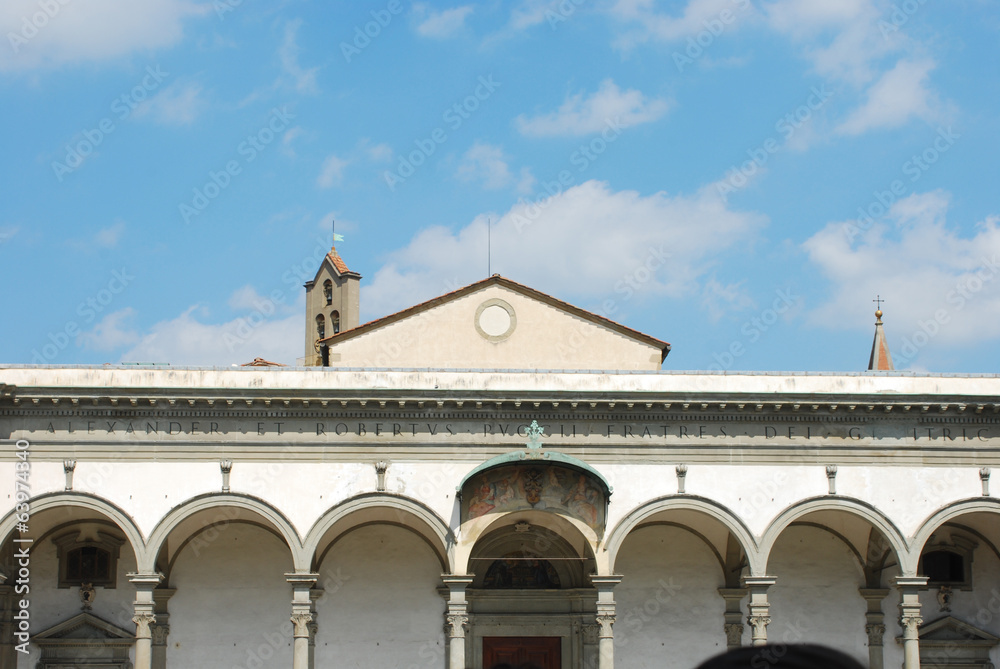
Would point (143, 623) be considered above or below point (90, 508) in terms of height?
below

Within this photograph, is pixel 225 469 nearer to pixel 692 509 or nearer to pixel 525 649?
pixel 525 649

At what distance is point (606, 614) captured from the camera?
20.8 metres

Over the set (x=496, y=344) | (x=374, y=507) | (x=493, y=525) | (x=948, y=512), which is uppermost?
(x=496, y=344)

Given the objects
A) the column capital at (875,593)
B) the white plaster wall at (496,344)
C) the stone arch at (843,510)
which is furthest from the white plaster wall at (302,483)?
the column capital at (875,593)

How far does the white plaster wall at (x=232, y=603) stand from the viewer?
73.2 feet

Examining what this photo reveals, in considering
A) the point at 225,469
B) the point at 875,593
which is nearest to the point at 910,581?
the point at 875,593

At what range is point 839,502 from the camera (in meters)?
21.2

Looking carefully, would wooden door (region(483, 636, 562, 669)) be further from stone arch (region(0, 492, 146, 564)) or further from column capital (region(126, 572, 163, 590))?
stone arch (region(0, 492, 146, 564))

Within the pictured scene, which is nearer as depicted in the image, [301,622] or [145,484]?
[301,622]

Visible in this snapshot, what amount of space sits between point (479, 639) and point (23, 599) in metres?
8.27

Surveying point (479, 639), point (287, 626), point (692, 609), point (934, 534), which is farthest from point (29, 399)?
point (934, 534)

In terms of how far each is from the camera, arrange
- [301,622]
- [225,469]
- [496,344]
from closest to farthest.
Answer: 1. [301,622]
2. [225,469]
3. [496,344]

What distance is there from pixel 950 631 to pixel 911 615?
2367 millimetres

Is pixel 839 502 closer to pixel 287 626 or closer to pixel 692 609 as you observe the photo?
pixel 692 609
